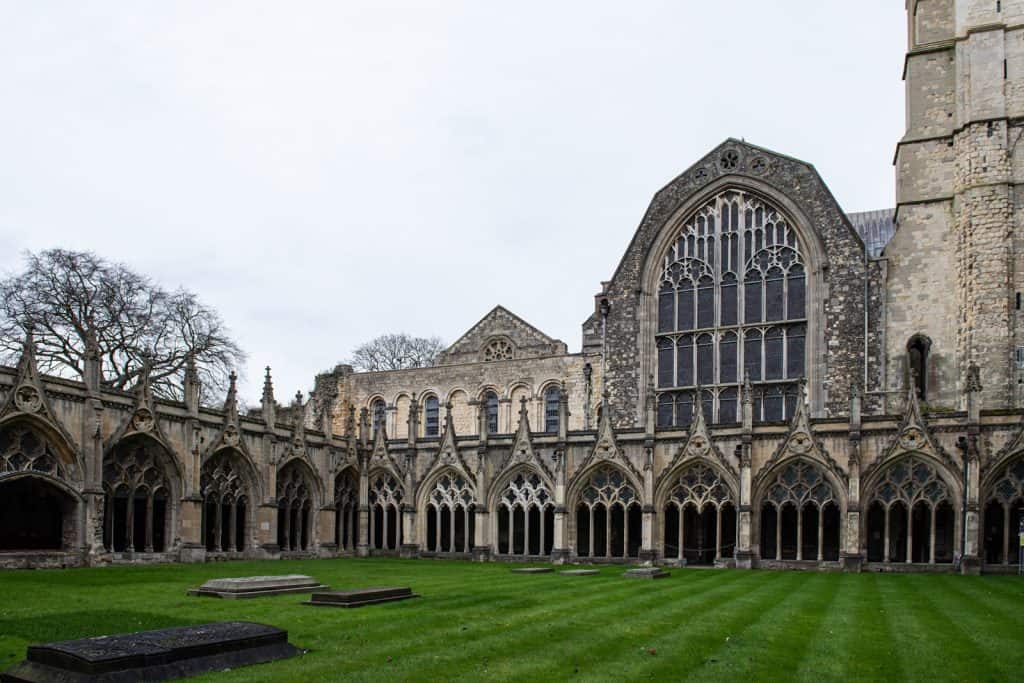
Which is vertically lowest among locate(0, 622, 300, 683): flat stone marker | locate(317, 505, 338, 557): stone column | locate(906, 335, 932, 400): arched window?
locate(317, 505, 338, 557): stone column

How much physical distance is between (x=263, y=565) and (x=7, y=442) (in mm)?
7403

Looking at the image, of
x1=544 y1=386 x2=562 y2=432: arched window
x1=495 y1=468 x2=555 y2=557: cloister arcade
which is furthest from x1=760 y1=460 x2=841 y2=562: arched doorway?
x1=544 y1=386 x2=562 y2=432: arched window

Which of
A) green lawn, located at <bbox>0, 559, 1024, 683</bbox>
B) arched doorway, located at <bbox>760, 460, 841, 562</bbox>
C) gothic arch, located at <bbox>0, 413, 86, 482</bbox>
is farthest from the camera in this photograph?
arched doorway, located at <bbox>760, 460, 841, 562</bbox>

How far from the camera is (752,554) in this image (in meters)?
29.5

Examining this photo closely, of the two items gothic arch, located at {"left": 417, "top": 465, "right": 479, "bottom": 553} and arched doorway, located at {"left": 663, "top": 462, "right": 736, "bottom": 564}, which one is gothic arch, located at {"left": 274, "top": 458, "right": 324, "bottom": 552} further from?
arched doorway, located at {"left": 663, "top": 462, "right": 736, "bottom": 564}

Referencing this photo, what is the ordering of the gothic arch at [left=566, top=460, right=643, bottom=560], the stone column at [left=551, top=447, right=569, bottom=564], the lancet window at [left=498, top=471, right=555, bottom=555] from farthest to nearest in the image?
the lancet window at [left=498, top=471, right=555, bottom=555], the stone column at [left=551, top=447, right=569, bottom=564], the gothic arch at [left=566, top=460, right=643, bottom=560]

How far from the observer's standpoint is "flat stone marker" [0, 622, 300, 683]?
9234 millimetres

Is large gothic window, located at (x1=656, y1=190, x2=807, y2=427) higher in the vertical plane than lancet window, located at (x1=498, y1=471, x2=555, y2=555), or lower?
higher

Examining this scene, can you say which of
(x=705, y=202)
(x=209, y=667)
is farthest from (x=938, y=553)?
(x=209, y=667)

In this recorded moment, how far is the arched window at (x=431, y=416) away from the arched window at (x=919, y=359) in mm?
22308

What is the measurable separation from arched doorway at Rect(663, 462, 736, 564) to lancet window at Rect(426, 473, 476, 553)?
283 inches

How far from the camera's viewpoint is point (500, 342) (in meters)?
48.2

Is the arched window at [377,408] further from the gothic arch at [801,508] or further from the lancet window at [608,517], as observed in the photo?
the gothic arch at [801,508]

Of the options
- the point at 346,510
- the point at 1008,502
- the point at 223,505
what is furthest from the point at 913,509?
the point at 223,505
